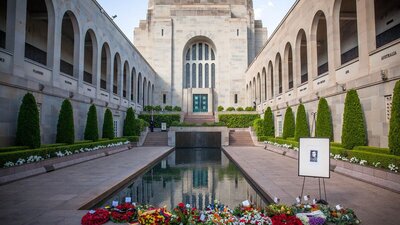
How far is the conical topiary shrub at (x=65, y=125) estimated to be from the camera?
14562 millimetres

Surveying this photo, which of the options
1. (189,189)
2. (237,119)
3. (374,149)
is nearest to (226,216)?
(189,189)

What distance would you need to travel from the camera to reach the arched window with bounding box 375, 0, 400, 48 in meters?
16.4

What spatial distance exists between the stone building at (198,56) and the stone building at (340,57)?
1291cm

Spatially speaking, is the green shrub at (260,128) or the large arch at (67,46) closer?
the large arch at (67,46)

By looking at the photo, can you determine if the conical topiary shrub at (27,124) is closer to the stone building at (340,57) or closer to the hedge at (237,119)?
the stone building at (340,57)

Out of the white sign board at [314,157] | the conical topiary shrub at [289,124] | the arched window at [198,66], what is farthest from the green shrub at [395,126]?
the arched window at [198,66]

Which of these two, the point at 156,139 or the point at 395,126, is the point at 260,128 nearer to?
the point at 156,139

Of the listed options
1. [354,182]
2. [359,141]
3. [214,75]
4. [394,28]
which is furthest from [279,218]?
[214,75]

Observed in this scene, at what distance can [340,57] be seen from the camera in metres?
15.5

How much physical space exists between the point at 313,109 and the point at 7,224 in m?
16.9

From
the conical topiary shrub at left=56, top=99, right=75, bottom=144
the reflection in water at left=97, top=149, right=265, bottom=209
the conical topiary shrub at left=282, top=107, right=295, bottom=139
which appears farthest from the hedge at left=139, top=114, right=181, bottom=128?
the reflection in water at left=97, top=149, right=265, bottom=209

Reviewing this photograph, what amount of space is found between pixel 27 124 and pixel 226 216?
10.3 meters

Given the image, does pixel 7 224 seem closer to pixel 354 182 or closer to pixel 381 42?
pixel 354 182

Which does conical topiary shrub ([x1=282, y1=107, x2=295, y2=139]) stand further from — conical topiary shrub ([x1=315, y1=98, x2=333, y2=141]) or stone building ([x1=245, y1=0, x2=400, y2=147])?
conical topiary shrub ([x1=315, y1=98, x2=333, y2=141])
